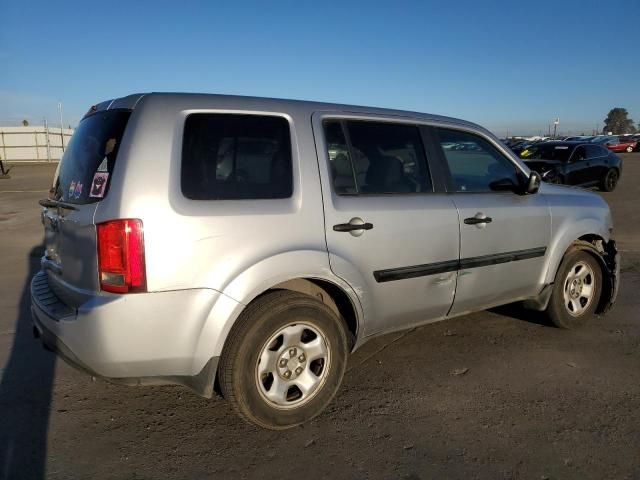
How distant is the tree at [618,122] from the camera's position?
11850cm

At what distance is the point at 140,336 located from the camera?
256 cm

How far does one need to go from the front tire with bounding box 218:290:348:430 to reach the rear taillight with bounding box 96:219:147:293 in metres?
0.59

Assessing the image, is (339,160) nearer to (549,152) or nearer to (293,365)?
(293,365)

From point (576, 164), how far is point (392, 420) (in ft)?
44.2

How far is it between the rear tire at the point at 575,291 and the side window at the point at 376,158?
1652 millimetres

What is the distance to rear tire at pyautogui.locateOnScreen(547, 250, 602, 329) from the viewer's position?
4418 millimetres

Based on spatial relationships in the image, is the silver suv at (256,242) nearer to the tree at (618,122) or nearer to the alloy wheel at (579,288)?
the alloy wheel at (579,288)

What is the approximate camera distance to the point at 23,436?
2.92 metres

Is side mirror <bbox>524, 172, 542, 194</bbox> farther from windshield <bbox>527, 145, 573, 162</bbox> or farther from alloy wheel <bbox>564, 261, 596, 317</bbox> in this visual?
windshield <bbox>527, 145, 573, 162</bbox>

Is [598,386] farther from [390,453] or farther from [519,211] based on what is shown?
[390,453]

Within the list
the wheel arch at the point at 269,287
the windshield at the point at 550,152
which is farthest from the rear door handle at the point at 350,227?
the windshield at the point at 550,152

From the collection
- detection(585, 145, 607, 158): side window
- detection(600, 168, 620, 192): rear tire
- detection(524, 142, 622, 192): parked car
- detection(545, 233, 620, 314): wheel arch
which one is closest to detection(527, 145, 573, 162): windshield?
detection(524, 142, 622, 192): parked car

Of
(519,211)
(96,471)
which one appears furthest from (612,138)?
(96,471)

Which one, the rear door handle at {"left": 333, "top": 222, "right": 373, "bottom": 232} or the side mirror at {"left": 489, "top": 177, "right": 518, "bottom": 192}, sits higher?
the side mirror at {"left": 489, "top": 177, "right": 518, "bottom": 192}
